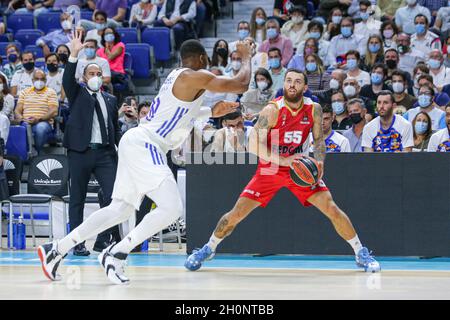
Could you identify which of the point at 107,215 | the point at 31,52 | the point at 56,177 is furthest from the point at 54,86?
the point at 107,215

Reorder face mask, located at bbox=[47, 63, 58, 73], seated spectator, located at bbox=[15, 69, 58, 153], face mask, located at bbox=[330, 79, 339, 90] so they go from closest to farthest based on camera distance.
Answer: face mask, located at bbox=[330, 79, 339, 90]
seated spectator, located at bbox=[15, 69, 58, 153]
face mask, located at bbox=[47, 63, 58, 73]

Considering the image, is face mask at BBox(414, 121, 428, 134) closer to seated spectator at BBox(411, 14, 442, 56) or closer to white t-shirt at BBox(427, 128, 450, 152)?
white t-shirt at BBox(427, 128, 450, 152)

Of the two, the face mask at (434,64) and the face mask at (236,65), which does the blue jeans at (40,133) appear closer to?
the face mask at (236,65)

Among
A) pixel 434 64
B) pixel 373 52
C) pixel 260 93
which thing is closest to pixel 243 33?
pixel 260 93

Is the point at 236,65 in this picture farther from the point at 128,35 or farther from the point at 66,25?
the point at 66,25

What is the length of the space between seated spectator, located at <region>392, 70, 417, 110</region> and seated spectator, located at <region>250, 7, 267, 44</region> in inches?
156

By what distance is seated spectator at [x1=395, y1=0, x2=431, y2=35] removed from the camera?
56.2ft

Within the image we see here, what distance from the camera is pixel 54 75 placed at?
17.2 m

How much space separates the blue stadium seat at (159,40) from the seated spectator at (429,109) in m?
6.02

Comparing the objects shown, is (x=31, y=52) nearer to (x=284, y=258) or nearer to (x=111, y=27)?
(x=111, y=27)

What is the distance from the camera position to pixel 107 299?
23.4ft

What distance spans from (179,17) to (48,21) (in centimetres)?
344

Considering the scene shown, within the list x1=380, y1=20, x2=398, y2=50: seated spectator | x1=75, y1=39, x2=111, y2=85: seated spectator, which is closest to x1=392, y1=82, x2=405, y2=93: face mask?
x1=380, y1=20, x2=398, y2=50: seated spectator

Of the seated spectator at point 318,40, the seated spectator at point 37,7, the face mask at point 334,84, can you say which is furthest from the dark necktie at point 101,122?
the seated spectator at point 37,7
